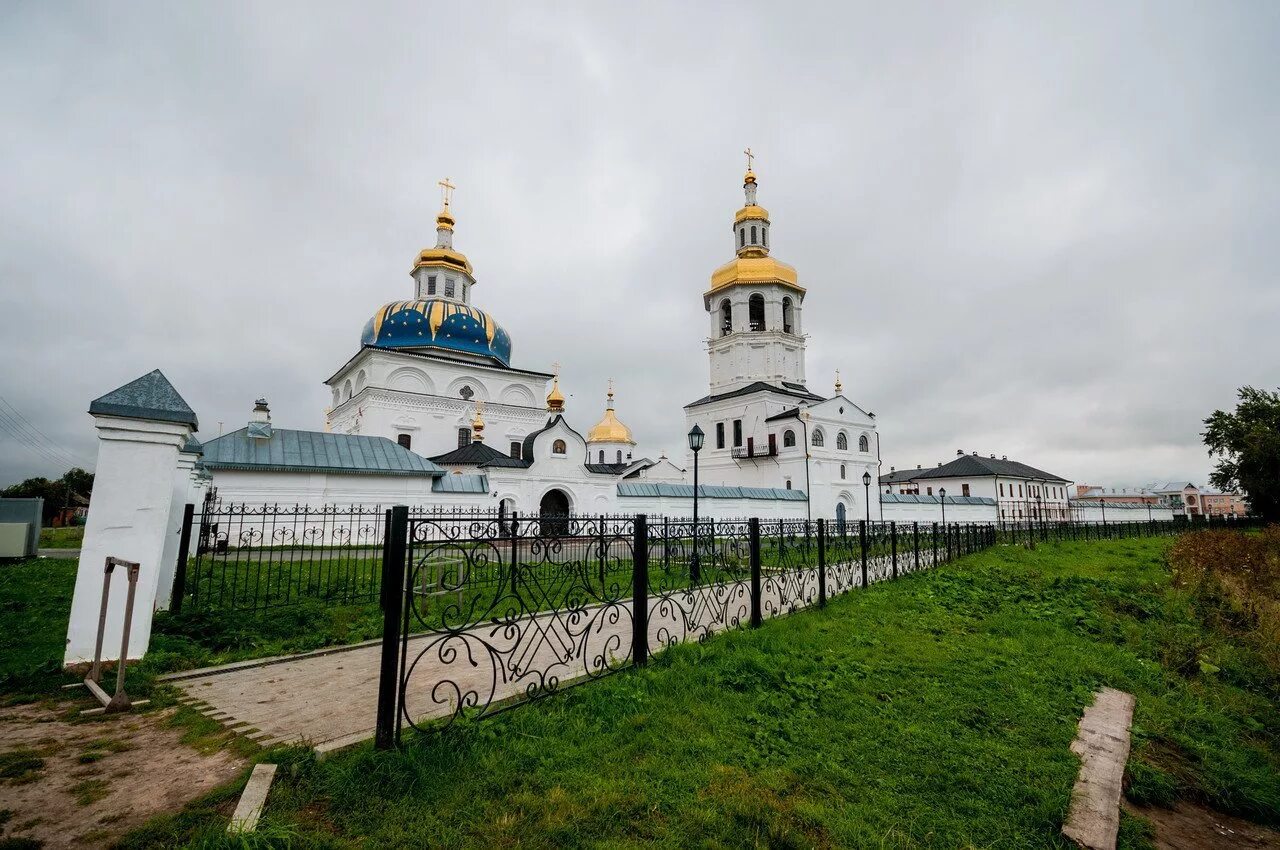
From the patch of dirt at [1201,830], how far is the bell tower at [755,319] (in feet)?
117

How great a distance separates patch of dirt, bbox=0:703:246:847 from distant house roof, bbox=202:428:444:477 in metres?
14.5

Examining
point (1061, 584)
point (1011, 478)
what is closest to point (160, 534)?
point (1061, 584)

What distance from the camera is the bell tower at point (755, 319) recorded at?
38.6 meters

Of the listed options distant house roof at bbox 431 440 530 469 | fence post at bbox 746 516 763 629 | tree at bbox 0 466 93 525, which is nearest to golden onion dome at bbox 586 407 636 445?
distant house roof at bbox 431 440 530 469

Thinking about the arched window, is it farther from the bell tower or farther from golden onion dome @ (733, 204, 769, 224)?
golden onion dome @ (733, 204, 769, 224)

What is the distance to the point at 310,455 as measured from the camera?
18.0 metres

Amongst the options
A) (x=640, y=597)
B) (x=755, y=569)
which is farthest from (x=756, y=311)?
(x=640, y=597)

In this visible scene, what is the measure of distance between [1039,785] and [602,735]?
2.55 metres

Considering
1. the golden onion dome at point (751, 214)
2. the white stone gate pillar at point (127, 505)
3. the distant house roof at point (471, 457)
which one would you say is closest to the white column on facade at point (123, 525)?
the white stone gate pillar at point (127, 505)

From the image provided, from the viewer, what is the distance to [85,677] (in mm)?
4715

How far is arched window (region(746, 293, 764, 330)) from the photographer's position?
3906 centimetres

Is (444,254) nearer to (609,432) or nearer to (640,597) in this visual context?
→ (609,432)

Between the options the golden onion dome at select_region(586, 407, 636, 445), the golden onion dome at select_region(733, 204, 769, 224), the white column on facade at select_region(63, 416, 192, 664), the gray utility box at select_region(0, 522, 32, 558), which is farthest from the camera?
the golden onion dome at select_region(586, 407, 636, 445)

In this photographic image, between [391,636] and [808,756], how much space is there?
2634 millimetres
